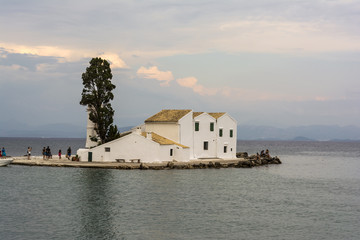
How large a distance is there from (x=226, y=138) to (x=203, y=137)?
512 centimetres

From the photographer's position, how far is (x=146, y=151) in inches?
2176

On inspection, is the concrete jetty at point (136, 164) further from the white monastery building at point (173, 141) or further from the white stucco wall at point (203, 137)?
the white stucco wall at point (203, 137)

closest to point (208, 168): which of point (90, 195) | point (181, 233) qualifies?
point (90, 195)

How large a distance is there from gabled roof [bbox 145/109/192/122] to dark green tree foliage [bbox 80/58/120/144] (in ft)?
18.9

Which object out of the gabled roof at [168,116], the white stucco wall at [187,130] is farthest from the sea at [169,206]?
the gabled roof at [168,116]

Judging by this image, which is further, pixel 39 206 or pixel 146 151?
pixel 146 151

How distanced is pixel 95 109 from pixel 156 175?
54.3 ft

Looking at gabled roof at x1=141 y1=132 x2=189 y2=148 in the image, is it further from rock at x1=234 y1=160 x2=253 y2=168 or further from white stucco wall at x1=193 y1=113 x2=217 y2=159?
rock at x1=234 y1=160 x2=253 y2=168

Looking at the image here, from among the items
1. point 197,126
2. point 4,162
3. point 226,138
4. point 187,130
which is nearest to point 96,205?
point 4,162

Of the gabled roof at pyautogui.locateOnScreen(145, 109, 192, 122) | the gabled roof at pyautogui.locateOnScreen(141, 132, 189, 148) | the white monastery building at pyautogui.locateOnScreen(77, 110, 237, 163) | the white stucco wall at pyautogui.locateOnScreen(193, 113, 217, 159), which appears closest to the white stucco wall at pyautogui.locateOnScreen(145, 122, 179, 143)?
the white monastery building at pyautogui.locateOnScreen(77, 110, 237, 163)

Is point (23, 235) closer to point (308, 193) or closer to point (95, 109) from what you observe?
point (308, 193)

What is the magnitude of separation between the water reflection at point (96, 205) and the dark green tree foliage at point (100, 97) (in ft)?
34.9

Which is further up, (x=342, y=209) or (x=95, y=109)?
(x=95, y=109)

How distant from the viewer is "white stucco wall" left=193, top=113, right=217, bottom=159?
62.8 metres
